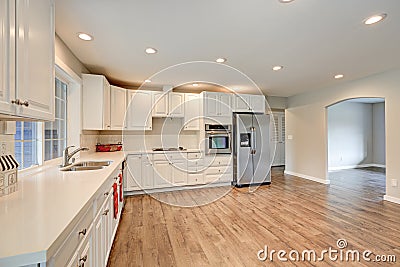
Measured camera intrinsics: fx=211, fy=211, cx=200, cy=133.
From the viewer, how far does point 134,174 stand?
4.15 metres

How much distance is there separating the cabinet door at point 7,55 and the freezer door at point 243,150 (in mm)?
4131

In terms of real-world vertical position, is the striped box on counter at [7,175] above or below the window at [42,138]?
below

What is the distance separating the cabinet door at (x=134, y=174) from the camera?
4.13m

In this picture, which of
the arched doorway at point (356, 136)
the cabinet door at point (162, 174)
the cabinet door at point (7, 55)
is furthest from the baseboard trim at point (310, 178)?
the cabinet door at point (7, 55)

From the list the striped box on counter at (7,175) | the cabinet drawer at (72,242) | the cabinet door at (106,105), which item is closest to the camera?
the cabinet drawer at (72,242)

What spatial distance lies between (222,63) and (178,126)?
6.77ft

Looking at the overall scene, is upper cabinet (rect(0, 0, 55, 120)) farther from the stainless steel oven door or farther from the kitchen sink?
the stainless steel oven door

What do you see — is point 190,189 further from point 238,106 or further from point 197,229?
point 238,106

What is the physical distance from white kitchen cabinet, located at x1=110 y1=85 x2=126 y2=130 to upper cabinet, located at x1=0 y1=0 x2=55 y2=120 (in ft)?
8.41

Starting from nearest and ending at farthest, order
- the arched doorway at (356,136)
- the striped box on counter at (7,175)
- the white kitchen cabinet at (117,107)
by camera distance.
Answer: the striped box on counter at (7,175)
the white kitchen cabinet at (117,107)
the arched doorway at (356,136)

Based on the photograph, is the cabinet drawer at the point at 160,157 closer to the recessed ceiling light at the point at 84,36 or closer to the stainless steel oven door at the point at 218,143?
the stainless steel oven door at the point at 218,143

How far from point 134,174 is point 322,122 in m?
4.50

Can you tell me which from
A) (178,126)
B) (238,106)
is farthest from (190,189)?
(238,106)

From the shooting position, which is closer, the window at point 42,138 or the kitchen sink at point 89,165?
the window at point 42,138
